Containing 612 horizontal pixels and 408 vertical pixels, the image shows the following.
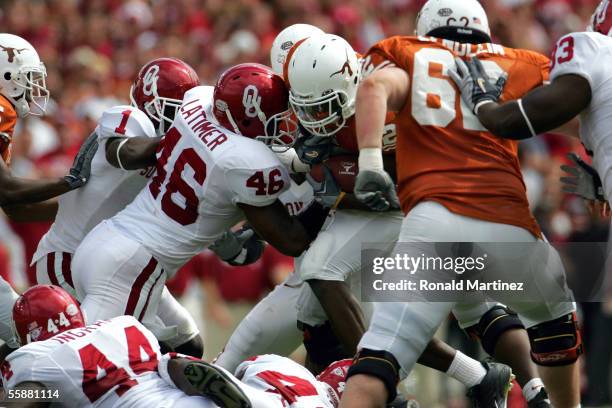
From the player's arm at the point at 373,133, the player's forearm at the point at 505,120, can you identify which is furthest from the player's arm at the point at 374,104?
the player's forearm at the point at 505,120

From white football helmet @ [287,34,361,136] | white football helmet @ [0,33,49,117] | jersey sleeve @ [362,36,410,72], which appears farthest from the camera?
white football helmet @ [0,33,49,117]

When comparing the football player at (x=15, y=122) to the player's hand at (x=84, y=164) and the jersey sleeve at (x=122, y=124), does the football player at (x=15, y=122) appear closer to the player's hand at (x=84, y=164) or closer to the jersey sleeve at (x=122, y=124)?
the player's hand at (x=84, y=164)

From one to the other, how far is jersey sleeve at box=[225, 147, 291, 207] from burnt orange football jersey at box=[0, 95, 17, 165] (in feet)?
4.20

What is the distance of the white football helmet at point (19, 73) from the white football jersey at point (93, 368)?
1991 mm

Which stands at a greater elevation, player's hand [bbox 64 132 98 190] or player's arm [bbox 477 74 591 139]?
player's arm [bbox 477 74 591 139]

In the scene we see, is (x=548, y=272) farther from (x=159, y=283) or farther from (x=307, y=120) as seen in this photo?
(x=159, y=283)

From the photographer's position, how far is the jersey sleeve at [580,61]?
4852 mm

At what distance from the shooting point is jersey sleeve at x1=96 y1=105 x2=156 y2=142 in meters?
6.04

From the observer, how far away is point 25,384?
4.70 metres

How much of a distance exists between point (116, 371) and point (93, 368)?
0.31 feet

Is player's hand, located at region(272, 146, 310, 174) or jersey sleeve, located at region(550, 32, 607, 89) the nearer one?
jersey sleeve, located at region(550, 32, 607, 89)

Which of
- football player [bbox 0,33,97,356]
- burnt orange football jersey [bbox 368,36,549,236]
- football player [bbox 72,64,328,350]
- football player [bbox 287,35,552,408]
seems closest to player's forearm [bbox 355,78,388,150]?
burnt orange football jersey [bbox 368,36,549,236]

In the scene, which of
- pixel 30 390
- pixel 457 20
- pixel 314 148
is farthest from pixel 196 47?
pixel 30 390

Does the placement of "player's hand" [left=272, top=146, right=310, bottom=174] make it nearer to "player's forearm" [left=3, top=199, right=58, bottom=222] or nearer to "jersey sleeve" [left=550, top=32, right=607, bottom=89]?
"player's forearm" [left=3, top=199, right=58, bottom=222]
